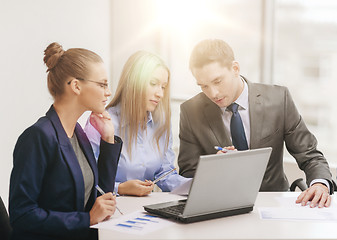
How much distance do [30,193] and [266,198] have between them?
1011 mm

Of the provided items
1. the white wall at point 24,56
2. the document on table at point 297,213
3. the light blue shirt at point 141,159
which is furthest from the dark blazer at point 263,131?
the white wall at point 24,56

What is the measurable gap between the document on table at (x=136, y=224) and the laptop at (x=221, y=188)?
0.13 feet

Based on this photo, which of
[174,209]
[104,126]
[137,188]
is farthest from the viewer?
[137,188]

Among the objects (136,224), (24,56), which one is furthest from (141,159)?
(24,56)

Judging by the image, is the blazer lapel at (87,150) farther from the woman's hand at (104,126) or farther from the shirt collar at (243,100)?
the shirt collar at (243,100)

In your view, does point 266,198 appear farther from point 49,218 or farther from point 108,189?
point 49,218

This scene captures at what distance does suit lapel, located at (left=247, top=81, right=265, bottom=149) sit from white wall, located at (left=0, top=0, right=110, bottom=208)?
1.93 meters

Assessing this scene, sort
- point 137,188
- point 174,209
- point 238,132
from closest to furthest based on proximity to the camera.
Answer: point 174,209 < point 137,188 < point 238,132

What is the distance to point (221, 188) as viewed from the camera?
1593mm

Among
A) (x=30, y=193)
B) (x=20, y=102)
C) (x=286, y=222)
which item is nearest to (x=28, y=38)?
(x=20, y=102)

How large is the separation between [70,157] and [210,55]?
1.09 metres

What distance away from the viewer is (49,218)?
1492mm

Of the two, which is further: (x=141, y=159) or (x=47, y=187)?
(x=141, y=159)

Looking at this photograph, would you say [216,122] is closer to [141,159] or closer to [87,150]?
[141,159]
